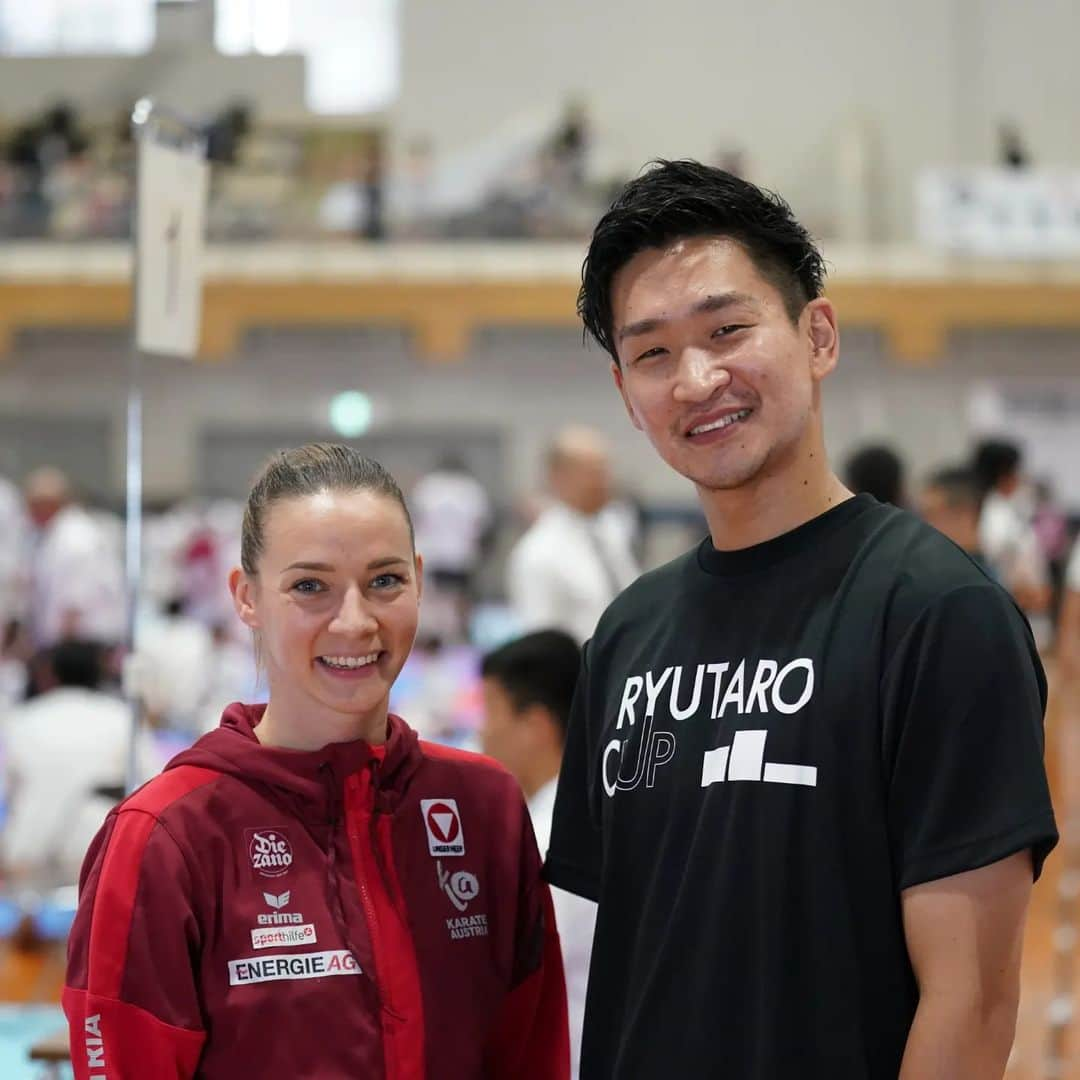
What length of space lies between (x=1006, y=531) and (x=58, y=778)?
442 centimetres

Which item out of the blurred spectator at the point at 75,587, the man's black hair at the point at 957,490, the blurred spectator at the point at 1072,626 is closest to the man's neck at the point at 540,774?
the man's black hair at the point at 957,490

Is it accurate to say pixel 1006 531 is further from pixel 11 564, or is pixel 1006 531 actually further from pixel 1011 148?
pixel 1011 148

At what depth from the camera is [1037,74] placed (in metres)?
17.6

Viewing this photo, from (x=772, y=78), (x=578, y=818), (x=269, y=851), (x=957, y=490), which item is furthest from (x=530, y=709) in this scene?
(x=772, y=78)

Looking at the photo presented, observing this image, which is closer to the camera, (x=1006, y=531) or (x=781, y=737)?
(x=781, y=737)

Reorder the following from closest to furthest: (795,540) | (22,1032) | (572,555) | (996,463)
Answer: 1. (795,540)
2. (22,1032)
3. (572,555)
4. (996,463)

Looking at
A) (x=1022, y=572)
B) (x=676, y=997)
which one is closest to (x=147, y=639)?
(x=1022, y=572)

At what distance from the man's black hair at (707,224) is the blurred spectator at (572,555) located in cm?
382

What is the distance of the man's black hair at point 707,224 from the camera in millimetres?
1729

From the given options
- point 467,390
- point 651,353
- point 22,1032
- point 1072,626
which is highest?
point 467,390

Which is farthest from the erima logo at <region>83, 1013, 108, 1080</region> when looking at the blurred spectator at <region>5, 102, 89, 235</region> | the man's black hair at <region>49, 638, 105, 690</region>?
the blurred spectator at <region>5, 102, 89, 235</region>

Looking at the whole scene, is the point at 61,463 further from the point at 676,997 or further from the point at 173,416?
the point at 676,997

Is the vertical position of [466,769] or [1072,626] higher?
[466,769]

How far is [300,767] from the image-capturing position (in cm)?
191
